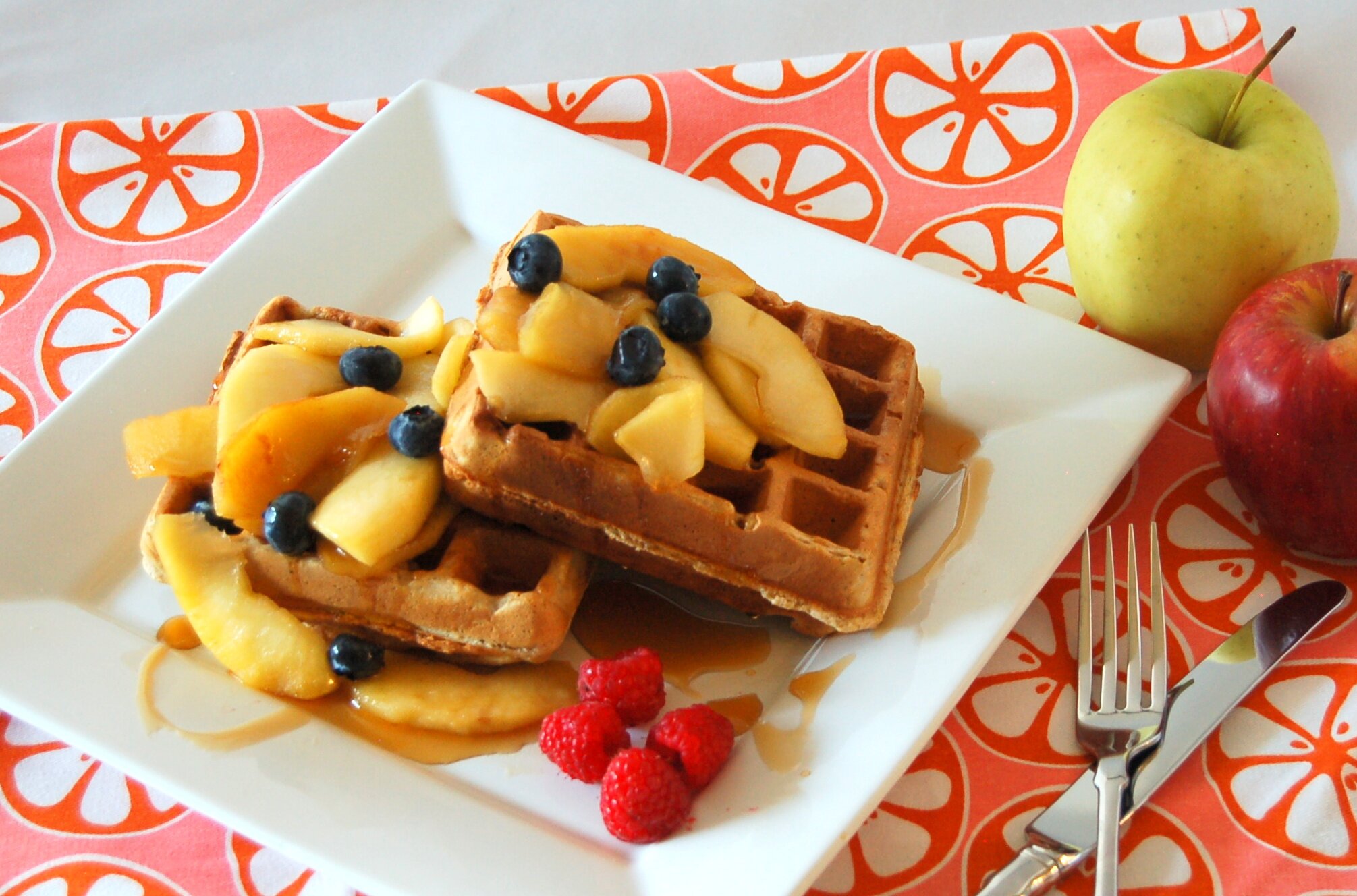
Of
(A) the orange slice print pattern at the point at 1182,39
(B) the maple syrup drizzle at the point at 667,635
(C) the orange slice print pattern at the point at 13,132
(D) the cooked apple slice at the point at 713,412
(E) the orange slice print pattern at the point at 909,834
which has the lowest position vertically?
(E) the orange slice print pattern at the point at 909,834

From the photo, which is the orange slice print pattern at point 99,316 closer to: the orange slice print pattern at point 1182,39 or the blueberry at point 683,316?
the blueberry at point 683,316

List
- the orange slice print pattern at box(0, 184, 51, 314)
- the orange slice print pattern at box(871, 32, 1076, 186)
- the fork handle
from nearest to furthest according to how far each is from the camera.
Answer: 1. the fork handle
2. the orange slice print pattern at box(0, 184, 51, 314)
3. the orange slice print pattern at box(871, 32, 1076, 186)

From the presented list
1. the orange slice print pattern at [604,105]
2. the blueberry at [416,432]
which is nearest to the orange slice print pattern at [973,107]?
the orange slice print pattern at [604,105]

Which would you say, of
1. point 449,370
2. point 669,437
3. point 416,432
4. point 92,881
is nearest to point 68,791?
point 92,881

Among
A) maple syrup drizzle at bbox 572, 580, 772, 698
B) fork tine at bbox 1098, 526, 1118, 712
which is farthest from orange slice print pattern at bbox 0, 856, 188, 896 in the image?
fork tine at bbox 1098, 526, 1118, 712

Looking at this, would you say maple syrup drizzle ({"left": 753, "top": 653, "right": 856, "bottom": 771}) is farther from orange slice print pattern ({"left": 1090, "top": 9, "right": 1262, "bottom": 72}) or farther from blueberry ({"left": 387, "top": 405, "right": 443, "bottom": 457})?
orange slice print pattern ({"left": 1090, "top": 9, "right": 1262, "bottom": 72})

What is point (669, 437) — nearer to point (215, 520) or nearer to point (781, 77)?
point (215, 520)
